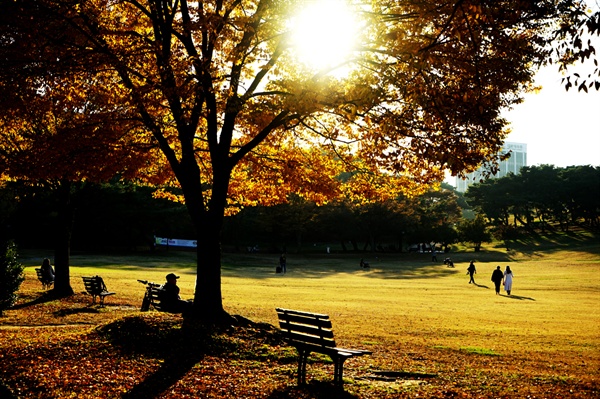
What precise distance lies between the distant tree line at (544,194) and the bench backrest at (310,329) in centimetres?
9335

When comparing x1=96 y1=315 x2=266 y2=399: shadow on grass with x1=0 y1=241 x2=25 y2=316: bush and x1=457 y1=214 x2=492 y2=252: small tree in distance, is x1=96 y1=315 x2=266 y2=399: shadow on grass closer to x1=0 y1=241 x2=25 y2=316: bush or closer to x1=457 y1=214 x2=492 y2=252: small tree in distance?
x1=0 y1=241 x2=25 y2=316: bush

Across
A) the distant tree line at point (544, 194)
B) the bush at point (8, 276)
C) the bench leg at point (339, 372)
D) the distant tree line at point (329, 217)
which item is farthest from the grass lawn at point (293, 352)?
the distant tree line at point (544, 194)

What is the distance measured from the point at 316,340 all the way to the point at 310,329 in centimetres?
22

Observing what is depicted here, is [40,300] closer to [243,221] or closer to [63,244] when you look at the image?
[63,244]

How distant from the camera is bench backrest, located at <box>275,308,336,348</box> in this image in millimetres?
8461

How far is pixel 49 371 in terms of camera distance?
8.61m

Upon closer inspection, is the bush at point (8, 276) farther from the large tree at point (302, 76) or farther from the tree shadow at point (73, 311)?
the large tree at point (302, 76)

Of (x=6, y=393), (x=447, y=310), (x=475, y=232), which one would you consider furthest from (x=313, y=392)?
(x=475, y=232)

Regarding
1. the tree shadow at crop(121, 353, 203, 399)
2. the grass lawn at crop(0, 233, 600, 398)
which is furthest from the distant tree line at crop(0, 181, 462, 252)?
the tree shadow at crop(121, 353, 203, 399)

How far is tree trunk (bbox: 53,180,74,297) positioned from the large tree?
9033 millimetres

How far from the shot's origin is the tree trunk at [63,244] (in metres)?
22.9

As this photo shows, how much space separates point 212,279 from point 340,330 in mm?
5034

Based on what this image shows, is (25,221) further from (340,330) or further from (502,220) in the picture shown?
(502,220)

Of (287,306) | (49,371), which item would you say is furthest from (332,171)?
(49,371)
